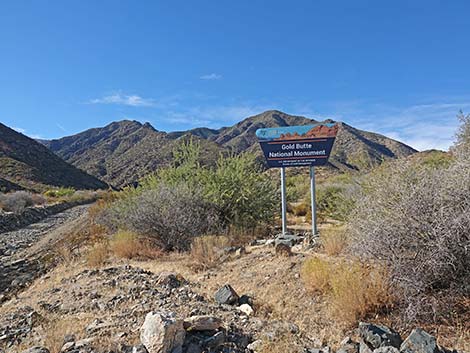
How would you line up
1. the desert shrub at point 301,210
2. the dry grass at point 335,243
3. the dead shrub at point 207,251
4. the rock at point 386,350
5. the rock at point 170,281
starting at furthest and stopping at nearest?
the desert shrub at point 301,210
the dead shrub at point 207,251
the dry grass at point 335,243
the rock at point 170,281
the rock at point 386,350

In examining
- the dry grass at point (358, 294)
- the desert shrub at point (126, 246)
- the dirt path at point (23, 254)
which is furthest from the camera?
the desert shrub at point (126, 246)

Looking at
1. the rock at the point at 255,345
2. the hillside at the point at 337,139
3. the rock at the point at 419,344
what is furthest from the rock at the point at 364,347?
the hillside at the point at 337,139

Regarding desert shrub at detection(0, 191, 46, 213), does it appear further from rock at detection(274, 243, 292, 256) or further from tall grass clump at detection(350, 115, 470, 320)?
tall grass clump at detection(350, 115, 470, 320)

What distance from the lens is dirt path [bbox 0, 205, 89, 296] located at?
10.3 m

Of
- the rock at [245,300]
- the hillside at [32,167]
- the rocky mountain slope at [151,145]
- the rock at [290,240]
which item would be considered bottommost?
the rock at [245,300]

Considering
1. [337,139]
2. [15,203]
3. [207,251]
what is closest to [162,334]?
[207,251]

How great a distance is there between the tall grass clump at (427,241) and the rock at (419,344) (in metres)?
0.81

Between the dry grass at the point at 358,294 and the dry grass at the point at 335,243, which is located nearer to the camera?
the dry grass at the point at 358,294

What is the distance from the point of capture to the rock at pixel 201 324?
4.81 m

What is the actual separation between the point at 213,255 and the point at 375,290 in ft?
14.6

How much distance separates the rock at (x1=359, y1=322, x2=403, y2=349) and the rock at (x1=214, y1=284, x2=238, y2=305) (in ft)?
7.53

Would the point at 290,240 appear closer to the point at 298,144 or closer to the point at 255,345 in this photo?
the point at 298,144

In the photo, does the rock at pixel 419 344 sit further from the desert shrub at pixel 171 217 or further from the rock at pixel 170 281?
the desert shrub at pixel 171 217

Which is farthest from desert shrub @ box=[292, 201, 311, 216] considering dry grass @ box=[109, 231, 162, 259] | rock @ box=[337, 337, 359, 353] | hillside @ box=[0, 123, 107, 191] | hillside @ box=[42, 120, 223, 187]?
hillside @ box=[0, 123, 107, 191]
